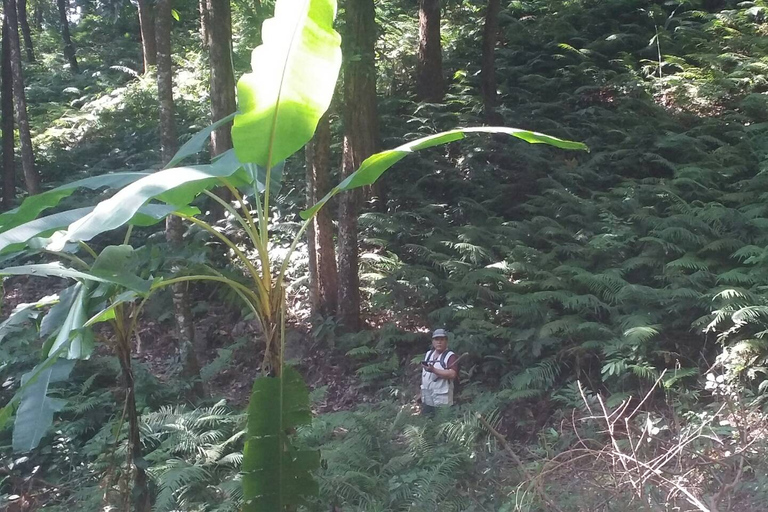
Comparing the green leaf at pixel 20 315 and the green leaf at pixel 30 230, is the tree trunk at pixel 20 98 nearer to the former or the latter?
the green leaf at pixel 20 315

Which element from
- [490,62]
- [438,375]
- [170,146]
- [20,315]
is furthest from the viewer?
[490,62]

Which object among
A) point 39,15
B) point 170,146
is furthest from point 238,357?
point 39,15

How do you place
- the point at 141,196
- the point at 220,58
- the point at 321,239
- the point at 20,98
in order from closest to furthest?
the point at 141,196, the point at 321,239, the point at 220,58, the point at 20,98

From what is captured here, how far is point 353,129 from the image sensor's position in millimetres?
9891

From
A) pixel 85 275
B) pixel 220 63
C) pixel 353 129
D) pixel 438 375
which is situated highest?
pixel 220 63

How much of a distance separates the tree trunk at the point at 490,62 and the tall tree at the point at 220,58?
4.70 metres

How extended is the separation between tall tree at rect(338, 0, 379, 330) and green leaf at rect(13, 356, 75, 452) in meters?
5.78

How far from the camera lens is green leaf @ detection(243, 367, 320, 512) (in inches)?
130

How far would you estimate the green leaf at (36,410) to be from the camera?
3.59 metres

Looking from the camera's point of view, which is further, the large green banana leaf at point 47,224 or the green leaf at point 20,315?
the green leaf at point 20,315

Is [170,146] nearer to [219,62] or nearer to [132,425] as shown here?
[219,62]

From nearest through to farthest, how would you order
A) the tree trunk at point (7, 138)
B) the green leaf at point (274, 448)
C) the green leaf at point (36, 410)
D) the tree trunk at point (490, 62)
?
the green leaf at point (274, 448), the green leaf at point (36, 410), the tree trunk at point (490, 62), the tree trunk at point (7, 138)

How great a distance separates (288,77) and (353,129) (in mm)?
7012

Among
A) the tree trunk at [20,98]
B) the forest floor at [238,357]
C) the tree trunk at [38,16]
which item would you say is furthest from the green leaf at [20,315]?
the tree trunk at [38,16]
